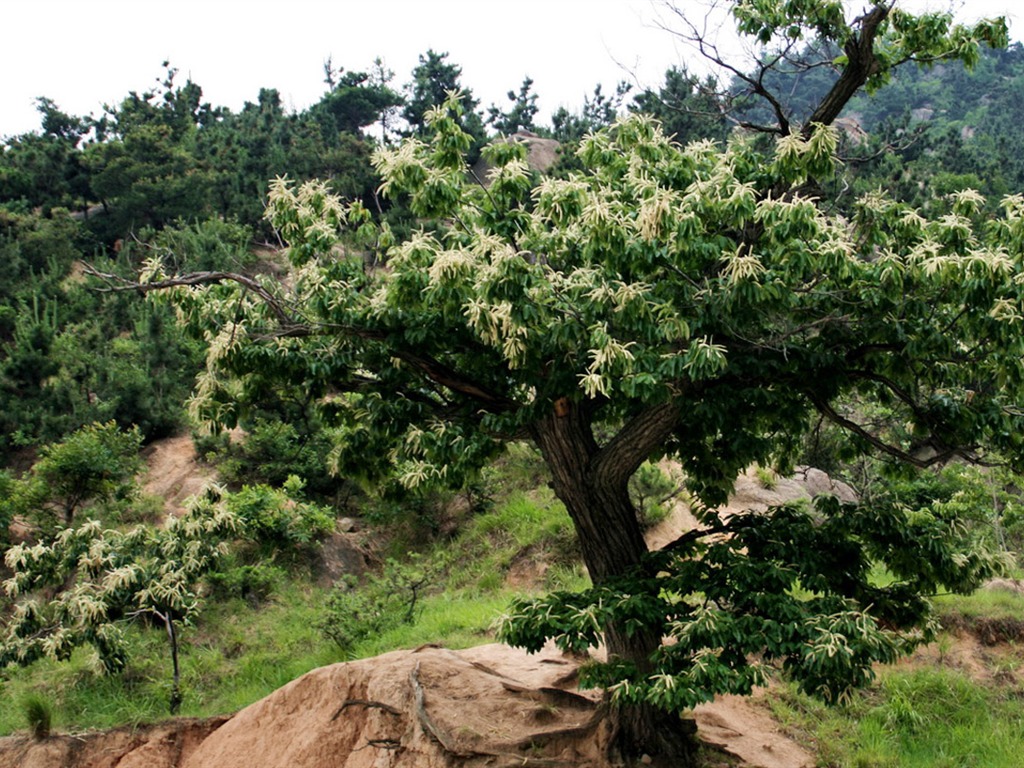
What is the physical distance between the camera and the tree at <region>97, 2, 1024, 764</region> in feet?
18.9

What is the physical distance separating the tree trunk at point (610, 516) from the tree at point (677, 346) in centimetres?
2

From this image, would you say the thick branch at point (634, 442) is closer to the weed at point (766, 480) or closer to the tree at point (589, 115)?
the weed at point (766, 480)

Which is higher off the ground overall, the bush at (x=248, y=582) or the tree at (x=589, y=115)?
the tree at (x=589, y=115)

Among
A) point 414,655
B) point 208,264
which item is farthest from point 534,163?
point 414,655

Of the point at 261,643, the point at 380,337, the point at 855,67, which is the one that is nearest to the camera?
the point at 855,67

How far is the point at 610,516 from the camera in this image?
24.8 ft

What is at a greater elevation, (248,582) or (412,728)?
(248,582)

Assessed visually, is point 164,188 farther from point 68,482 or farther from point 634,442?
point 634,442

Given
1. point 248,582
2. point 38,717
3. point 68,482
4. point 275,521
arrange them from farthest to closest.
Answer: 1. point 68,482
2. point 275,521
3. point 248,582
4. point 38,717

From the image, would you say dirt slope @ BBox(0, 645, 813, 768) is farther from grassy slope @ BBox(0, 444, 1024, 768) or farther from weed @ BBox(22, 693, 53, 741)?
grassy slope @ BBox(0, 444, 1024, 768)

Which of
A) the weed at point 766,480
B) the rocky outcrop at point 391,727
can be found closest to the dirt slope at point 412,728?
the rocky outcrop at point 391,727

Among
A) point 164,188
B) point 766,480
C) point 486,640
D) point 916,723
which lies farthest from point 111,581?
point 164,188

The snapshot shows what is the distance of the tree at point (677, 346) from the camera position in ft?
18.9

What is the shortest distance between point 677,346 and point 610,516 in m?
1.81
